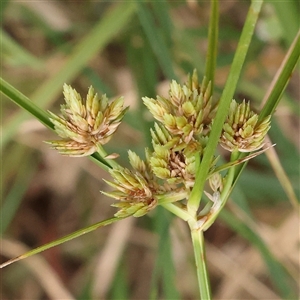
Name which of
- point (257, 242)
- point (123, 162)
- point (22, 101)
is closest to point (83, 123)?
point (22, 101)

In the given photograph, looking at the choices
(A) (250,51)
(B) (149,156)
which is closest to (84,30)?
(A) (250,51)

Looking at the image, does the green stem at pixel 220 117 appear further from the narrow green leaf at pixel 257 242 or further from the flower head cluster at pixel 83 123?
the narrow green leaf at pixel 257 242

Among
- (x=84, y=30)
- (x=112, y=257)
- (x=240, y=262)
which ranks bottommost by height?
(x=112, y=257)

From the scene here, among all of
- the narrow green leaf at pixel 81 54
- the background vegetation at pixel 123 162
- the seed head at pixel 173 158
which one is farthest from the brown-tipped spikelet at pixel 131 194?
the narrow green leaf at pixel 81 54

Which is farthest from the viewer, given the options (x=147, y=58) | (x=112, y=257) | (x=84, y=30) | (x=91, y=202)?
(x=91, y=202)

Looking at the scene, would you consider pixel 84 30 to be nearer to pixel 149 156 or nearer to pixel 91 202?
pixel 91 202

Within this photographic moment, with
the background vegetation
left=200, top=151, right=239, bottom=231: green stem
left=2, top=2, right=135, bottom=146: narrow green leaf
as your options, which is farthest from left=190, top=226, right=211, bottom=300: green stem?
left=2, top=2, right=135, bottom=146: narrow green leaf

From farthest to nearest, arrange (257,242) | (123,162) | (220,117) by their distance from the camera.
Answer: (123,162) < (257,242) < (220,117)

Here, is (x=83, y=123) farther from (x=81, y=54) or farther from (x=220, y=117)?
(x=81, y=54)
